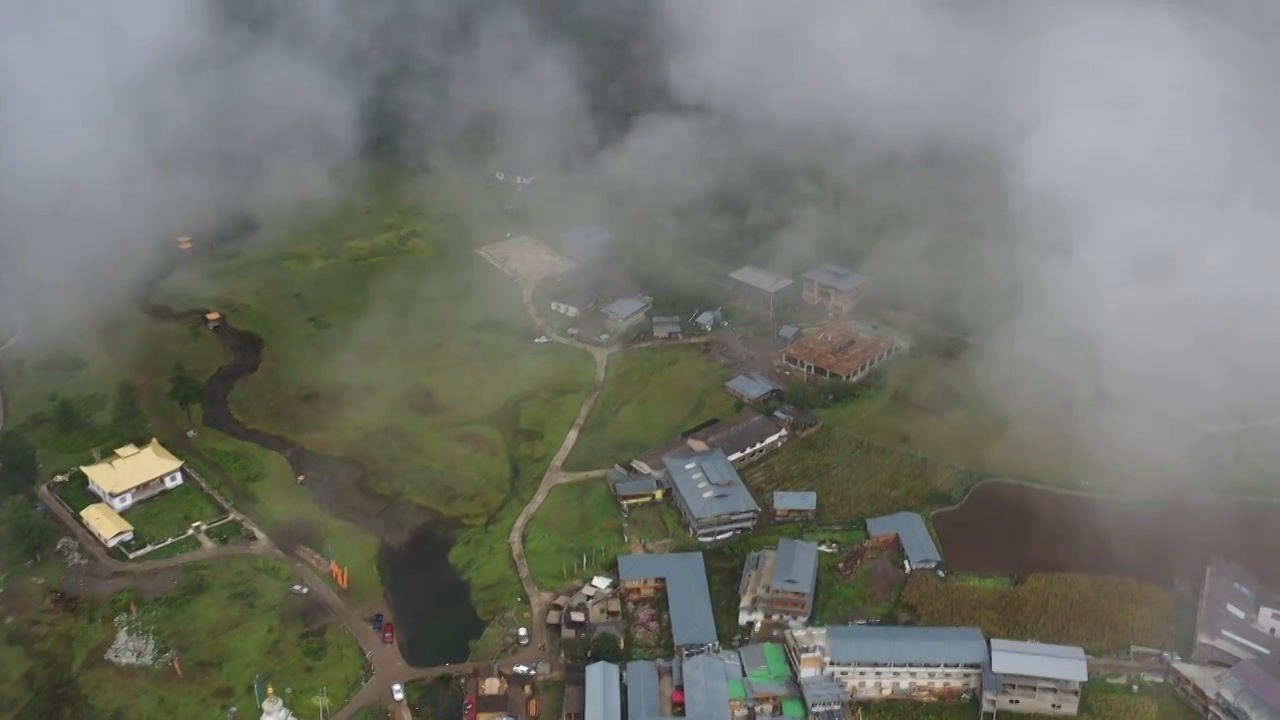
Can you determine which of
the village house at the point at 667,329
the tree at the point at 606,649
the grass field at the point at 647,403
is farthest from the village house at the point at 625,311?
the tree at the point at 606,649

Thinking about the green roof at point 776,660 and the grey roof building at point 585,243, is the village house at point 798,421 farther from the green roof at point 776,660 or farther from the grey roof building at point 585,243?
the grey roof building at point 585,243

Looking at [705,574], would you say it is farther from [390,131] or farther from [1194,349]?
[390,131]

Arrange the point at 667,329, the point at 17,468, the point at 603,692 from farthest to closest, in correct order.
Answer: the point at 667,329
the point at 17,468
the point at 603,692

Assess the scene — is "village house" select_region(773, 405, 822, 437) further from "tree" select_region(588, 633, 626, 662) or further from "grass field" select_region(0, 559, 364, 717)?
"grass field" select_region(0, 559, 364, 717)

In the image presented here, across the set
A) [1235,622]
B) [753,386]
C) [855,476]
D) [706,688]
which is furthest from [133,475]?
[1235,622]

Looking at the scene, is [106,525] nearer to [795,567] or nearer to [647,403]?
[647,403]

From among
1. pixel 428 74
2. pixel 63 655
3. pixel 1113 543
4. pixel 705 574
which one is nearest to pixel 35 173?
pixel 428 74
